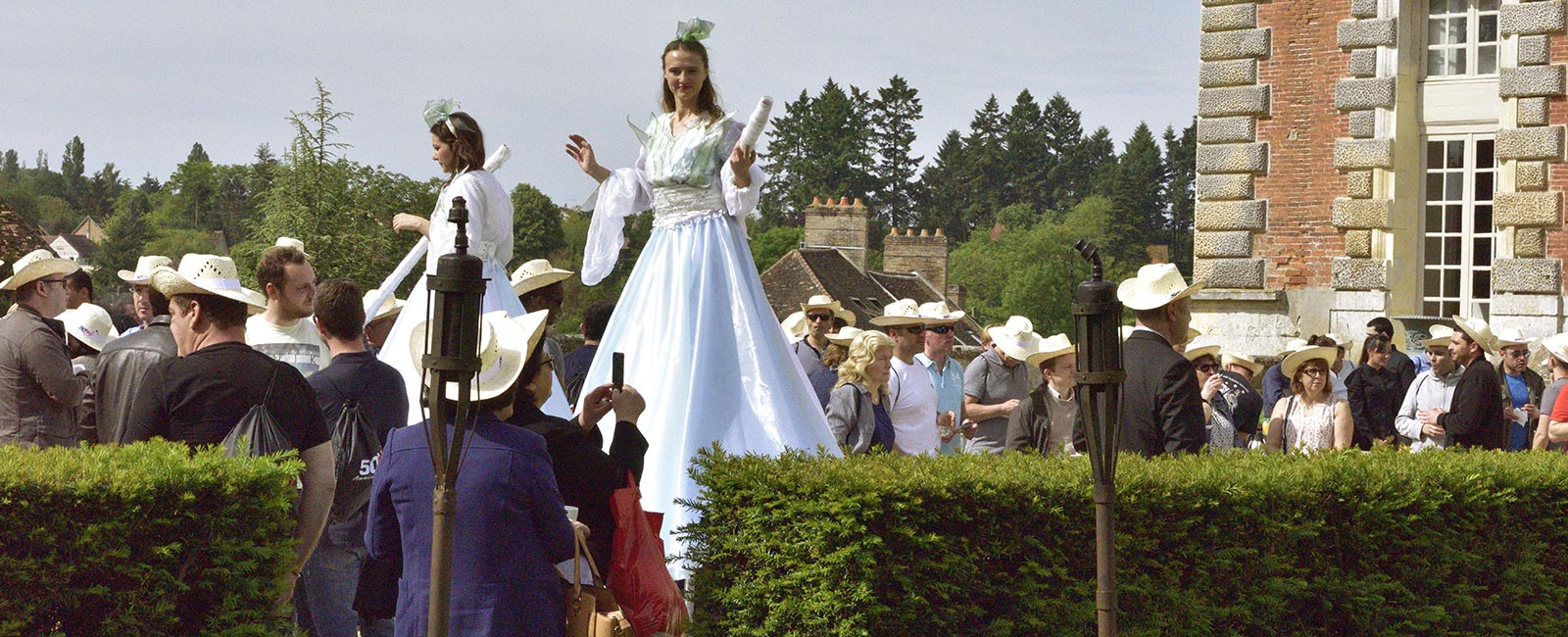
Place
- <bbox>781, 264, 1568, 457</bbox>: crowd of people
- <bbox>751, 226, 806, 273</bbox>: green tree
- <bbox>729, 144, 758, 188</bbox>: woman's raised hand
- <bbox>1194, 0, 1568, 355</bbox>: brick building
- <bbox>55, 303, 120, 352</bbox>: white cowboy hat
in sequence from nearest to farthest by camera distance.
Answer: <bbox>781, 264, 1568, 457</bbox>: crowd of people < <bbox>729, 144, 758, 188</bbox>: woman's raised hand < <bbox>55, 303, 120, 352</bbox>: white cowboy hat < <bbox>1194, 0, 1568, 355</bbox>: brick building < <bbox>751, 226, 806, 273</bbox>: green tree

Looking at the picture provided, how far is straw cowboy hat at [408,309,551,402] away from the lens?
4590 millimetres

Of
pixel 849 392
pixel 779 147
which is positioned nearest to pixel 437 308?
pixel 849 392

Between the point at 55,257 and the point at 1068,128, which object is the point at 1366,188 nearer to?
the point at 55,257

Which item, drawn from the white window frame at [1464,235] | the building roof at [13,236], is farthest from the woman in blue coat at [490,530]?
the building roof at [13,236]

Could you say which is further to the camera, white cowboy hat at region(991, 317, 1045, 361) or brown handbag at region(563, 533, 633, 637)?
white cowboy hat at region(991, 317, 1045, 361)

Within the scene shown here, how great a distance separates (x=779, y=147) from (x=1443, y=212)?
92.3 meters

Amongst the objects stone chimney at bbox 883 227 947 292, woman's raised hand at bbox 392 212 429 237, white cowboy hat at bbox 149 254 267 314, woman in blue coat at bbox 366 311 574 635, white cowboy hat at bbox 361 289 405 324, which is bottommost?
woman in blue coat at bbox 366 311 574 635

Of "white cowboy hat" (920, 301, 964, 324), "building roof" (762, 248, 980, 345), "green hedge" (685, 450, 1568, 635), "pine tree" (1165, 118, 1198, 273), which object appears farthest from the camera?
"pine tree" (1165, 118, 1198, 273)

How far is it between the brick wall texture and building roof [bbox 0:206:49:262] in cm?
1876

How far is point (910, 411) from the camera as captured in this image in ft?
30.9

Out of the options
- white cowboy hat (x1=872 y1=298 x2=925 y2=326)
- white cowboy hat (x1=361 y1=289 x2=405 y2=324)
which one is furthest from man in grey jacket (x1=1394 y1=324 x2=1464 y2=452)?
white cowboy hat (x1=361 y1=289 x2=405 y2=324)

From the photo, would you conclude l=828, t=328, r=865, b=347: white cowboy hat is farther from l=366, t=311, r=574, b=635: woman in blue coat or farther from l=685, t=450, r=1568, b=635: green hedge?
l=366, t=311, r=574, b=635: woman in blue coat

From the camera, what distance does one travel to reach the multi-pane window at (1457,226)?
16453mm

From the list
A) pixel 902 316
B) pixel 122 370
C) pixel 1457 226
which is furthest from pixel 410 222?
pixel 1457 226
